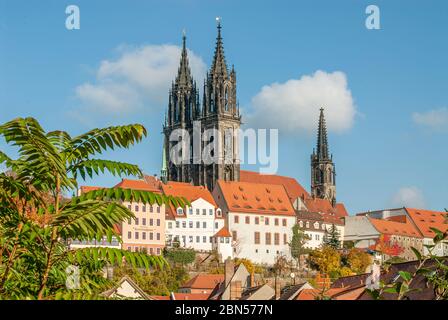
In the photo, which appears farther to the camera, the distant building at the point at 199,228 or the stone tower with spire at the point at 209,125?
A: the stone tower with spire at the point at 209,125

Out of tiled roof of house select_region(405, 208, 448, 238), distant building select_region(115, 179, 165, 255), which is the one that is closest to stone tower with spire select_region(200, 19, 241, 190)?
distant building select_region(115, 179, 165, 255)

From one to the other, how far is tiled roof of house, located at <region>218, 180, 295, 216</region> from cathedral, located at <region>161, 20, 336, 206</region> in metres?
5.51

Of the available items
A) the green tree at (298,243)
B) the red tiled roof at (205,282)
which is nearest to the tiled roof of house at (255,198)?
the green tree at (298,243)

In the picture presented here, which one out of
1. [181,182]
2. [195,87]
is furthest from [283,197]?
[195,87]

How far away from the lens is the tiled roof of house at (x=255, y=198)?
121 meters

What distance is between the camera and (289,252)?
123 meters

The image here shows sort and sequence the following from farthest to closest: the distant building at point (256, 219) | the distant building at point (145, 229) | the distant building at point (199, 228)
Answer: the distant building at point (256, 219) → the distant building at point (199, 228) → the distant building at point (145, 229)

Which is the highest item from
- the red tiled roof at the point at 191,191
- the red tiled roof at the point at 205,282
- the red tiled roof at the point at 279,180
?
the red tiled roof at the point at 279,180

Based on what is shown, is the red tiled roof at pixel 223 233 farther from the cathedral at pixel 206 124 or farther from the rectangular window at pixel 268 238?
the cathedral at pixel 206 124

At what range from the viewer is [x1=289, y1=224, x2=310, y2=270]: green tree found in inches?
4808

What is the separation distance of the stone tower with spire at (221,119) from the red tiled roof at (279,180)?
8902mm

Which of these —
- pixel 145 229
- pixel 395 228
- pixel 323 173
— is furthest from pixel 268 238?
pixel 323 173

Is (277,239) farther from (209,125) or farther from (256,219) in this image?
(209,125)
